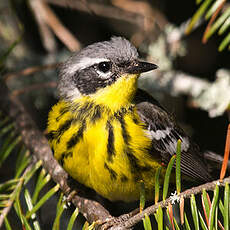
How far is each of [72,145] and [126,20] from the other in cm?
213

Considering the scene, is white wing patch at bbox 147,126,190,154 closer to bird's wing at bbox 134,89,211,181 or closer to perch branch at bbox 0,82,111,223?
bird's wing at bbox 134,89,211,181

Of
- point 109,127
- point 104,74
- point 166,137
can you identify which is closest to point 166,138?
point 166,137

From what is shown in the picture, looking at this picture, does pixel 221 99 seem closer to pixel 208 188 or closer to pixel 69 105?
pixel 69 105

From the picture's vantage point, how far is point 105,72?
2.70m

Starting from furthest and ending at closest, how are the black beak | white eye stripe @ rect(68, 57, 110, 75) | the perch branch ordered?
white eye stripe @ rect(68, 57, 110, 75) → the black beak → the perch branch

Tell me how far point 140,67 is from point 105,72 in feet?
0.75

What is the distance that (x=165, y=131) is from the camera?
2.96m

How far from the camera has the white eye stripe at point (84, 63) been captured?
2726mm

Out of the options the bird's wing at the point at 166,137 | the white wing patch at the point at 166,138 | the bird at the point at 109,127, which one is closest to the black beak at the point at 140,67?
the bird at the point at 109,127

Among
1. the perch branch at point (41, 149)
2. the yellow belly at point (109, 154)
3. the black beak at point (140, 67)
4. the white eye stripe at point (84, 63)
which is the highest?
the black beak at point (140, 67)

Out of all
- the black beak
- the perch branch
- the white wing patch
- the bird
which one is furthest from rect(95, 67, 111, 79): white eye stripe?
the perch branch

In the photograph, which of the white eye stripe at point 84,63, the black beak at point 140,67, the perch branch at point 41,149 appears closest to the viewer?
the perch branch at point 41,149

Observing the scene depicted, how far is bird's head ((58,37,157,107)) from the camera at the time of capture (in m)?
2.64

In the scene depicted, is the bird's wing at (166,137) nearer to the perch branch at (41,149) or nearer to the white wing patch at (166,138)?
the white wing patch at (166,138)
